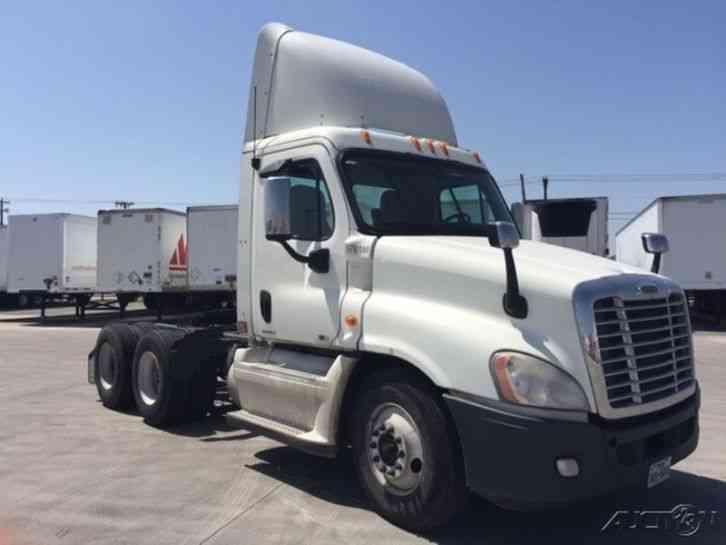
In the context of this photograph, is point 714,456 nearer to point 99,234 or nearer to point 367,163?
point 367,163

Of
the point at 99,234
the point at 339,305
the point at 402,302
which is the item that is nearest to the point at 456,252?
the point at 402,302

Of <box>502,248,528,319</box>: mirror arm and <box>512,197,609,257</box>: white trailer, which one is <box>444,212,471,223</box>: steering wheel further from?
<box>512,197,609,257</box>: white trailer

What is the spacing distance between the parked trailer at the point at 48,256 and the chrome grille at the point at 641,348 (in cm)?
2406

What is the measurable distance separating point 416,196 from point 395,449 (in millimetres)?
1987

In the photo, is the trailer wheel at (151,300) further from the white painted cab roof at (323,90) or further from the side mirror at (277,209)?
the side mirror at (277,209)

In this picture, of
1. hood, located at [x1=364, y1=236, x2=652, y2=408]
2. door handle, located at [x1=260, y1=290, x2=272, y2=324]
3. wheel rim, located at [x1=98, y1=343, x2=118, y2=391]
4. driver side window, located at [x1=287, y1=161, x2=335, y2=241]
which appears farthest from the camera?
wheel rim, located at [x1=98, y1=343, x2=118, y2=391]

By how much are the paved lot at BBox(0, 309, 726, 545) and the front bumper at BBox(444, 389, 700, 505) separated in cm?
74

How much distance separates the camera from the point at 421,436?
430 cm

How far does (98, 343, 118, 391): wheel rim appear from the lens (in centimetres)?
852

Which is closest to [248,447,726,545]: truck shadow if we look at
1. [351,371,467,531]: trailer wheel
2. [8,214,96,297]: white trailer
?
[351,371,467,531]: trailer wheel

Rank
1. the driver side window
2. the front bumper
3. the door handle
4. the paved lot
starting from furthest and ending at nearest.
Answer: the door handle
the driver side window
the paved lot
the front bumper

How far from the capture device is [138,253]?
2338cm

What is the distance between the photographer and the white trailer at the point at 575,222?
19.5 metres

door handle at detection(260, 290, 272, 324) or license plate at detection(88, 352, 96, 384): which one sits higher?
door handle at detection(260, 290, 272, 324)
